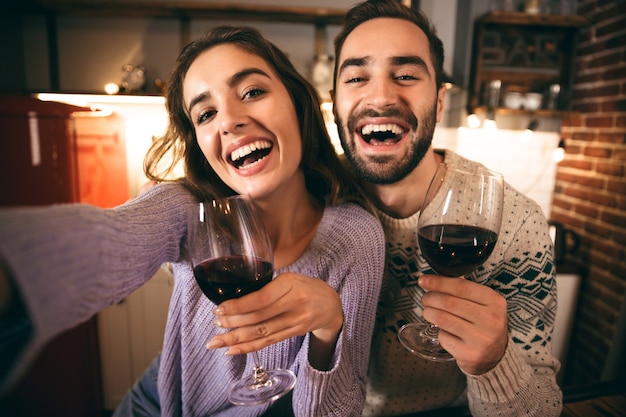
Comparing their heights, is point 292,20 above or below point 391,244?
above

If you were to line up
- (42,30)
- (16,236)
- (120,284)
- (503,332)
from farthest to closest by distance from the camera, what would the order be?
(42,30) → (503,332) → (120,284) → (16,236)

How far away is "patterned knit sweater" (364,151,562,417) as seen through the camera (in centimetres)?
76

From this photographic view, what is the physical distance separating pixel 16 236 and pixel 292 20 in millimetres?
2383

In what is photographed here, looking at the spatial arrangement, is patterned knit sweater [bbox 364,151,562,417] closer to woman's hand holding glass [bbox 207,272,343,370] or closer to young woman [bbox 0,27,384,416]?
young woman [bbox 0,27,384,416]

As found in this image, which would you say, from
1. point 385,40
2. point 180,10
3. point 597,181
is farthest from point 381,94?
point 597,181

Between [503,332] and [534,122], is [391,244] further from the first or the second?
[534,122]

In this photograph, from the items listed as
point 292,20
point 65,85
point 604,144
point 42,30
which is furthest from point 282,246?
point 42,30

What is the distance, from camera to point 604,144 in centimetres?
207

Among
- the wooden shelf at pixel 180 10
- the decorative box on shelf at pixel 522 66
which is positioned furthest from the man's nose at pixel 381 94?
the decorative box on shelf at pixel 522 66

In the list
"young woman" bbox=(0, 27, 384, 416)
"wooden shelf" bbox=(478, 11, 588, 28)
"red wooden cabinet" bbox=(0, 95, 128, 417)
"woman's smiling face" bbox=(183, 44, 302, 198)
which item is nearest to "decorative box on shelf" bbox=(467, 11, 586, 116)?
"wooden shelf" bbox=(478, 11, 588, 28)

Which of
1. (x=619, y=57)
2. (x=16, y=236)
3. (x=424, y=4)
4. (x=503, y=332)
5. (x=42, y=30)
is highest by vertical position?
(x=424, y=4)

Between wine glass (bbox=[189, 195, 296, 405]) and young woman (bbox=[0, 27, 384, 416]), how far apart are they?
4 centimetres

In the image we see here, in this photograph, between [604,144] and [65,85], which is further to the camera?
[65,85]

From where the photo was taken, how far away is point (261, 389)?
2.28ft
